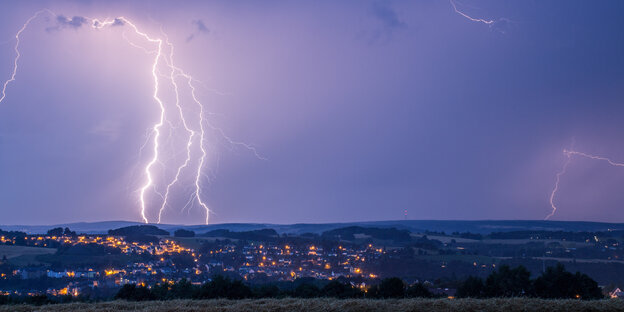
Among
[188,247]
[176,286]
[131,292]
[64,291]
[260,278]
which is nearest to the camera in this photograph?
[131,292]

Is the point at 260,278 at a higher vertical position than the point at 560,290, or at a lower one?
lower

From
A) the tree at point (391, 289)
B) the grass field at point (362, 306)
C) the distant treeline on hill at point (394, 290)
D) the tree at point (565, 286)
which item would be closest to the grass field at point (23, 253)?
the distant treeline on hill at point (394, 290)

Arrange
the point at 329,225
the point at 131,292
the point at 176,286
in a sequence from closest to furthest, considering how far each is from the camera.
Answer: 1. the point at 131,292
2. the point at 176,286
3. the point at 329,225

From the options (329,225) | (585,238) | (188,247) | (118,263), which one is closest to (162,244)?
(188,247)

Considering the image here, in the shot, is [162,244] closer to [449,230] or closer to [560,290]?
[560,290]

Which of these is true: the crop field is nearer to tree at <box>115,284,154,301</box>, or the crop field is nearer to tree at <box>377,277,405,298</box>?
tree at <box>115,284,154,301</box>

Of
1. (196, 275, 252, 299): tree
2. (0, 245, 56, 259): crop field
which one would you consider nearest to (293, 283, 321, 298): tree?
(196, 275, 252, 299): tree

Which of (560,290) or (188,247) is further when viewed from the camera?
(188,247)

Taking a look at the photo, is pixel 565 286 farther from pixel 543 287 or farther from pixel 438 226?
pixel 438 226
